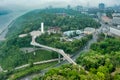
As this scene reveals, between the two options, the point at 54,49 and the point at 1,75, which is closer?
the point at 1,75

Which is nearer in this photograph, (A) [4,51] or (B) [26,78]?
(B) [26,78]

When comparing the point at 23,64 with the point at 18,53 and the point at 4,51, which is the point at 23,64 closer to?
the point at 18,53

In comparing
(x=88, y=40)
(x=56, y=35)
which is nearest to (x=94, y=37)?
(x=88, y=40)

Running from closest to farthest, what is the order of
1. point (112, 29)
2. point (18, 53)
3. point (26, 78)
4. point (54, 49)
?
point (26, 78) → point (54, 49) → point (18, 53) → point (112, 29)

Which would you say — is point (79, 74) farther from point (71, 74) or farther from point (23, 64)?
point (23, 64)

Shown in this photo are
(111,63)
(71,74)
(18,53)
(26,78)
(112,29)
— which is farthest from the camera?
(112,29)

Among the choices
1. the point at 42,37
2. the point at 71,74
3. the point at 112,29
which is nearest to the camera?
the point at 71,74

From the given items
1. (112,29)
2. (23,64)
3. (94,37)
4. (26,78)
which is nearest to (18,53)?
(23,64)

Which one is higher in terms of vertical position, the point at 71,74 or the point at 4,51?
the point at 71,74

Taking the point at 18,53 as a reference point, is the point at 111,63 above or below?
above
